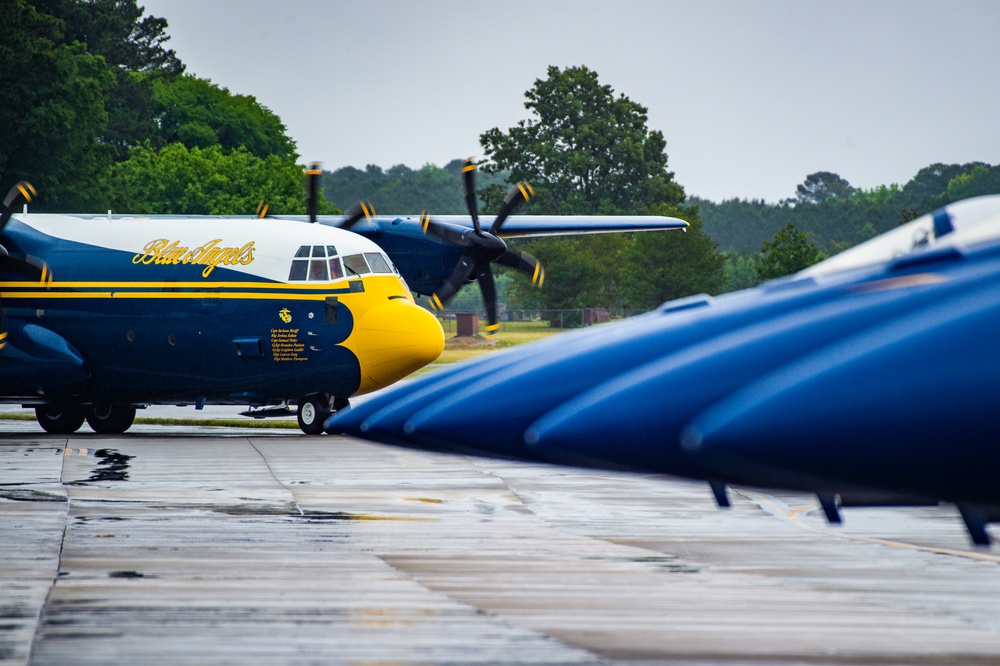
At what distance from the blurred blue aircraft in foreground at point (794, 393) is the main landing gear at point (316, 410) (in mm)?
20542

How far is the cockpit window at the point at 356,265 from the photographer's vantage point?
976 inches

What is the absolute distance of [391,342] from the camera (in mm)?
24688

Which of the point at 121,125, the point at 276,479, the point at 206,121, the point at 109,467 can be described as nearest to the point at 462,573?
the point at 276,479

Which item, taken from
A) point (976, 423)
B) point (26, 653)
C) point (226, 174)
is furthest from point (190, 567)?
point (226, 174)

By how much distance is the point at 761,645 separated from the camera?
376 inches

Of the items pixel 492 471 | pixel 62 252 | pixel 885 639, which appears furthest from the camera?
pixel 62 252

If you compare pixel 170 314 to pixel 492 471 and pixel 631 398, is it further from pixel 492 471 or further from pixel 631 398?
pixel 631 398

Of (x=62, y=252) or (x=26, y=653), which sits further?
(x=62, y=252)

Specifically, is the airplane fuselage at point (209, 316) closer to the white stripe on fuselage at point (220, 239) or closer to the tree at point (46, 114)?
the white stripe on fuselage at point (220, 239)

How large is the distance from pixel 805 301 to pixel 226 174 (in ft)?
274

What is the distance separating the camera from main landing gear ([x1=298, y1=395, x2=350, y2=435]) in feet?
85.4

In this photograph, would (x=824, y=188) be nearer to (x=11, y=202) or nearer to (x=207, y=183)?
(x=207, y=183)

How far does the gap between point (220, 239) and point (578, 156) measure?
83.9 m

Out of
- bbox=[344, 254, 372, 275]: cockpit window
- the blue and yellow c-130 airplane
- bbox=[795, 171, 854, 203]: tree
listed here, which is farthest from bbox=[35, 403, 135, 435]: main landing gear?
bbox=[795, 171, 854, 203]: tree
